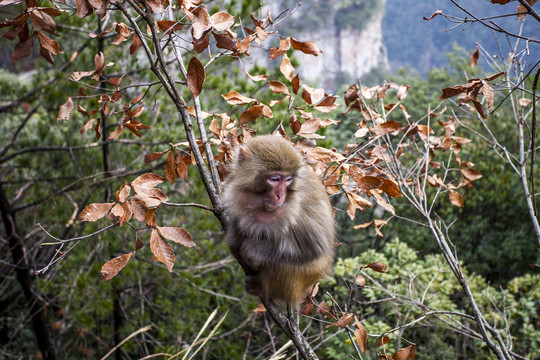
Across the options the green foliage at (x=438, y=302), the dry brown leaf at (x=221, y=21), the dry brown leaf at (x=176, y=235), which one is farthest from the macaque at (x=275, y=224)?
the green foliage at (x=438, y=302)

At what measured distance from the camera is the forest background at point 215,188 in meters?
1.75

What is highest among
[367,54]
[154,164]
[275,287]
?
[367,54]

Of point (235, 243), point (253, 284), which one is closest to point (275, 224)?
point (235, 243)

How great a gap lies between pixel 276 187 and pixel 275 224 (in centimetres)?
21

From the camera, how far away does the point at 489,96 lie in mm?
1466

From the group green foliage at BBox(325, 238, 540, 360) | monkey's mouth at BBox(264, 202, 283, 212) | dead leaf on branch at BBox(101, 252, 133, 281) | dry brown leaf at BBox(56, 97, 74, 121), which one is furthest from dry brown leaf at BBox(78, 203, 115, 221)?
green foliage at BBox(325, 238, 540, 360)

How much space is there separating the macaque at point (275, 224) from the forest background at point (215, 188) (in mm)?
127

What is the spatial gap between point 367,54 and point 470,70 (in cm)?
2503

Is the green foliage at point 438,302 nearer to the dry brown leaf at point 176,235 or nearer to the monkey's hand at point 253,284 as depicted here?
the monkey's hand at point 253,284

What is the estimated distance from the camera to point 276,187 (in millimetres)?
2010

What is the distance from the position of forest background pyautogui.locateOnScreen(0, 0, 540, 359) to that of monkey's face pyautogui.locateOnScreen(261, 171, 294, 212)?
0.22m

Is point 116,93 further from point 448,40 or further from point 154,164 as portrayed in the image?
point 448,40

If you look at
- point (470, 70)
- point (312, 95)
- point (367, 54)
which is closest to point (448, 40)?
point (367, 54)

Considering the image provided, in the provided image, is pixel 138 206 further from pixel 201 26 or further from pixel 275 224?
pixel 275 224
